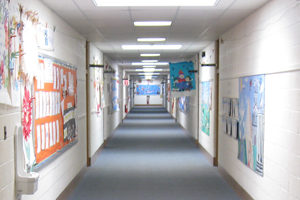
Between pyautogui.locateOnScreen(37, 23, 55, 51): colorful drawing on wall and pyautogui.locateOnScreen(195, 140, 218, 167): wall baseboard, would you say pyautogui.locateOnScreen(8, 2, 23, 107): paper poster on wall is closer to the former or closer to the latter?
pyautogui.locateOnScreen(37, 23, 55, 51): colorful drawing on wall

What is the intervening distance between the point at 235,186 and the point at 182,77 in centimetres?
447

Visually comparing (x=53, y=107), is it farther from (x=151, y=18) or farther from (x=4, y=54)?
(x=151, y=18)

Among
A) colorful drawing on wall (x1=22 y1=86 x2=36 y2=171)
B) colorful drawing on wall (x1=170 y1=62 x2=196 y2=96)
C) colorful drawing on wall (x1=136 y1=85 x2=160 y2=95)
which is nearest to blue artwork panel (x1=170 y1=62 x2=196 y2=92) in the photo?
colorful drawing on wall (x1=170 y1=62 x2=196 y2=96)

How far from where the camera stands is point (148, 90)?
112 ft

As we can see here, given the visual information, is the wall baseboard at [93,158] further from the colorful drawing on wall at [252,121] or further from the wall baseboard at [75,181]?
the colorful drawing on wall at [252,121]

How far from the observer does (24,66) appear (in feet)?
10.6

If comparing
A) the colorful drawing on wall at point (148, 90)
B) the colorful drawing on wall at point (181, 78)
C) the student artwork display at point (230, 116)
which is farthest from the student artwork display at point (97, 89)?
the colorful drawing on wall at point (148, 90)

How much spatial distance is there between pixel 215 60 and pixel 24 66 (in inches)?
186

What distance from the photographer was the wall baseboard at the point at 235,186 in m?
4.87

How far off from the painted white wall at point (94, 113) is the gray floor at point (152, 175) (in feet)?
1.26

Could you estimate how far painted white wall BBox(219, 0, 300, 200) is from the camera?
3.27 meters

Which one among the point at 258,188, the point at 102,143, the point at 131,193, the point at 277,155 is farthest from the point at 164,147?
the point at 277,155

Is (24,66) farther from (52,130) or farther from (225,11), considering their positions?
(225,11)

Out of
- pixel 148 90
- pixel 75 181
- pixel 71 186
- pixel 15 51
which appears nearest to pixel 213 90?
pixel 75 181
